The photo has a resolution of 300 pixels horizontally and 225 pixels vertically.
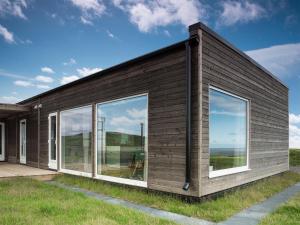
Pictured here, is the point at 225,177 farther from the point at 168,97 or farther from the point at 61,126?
the point at 61,126

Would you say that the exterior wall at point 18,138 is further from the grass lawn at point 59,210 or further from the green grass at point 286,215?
the green grass at point 286,215

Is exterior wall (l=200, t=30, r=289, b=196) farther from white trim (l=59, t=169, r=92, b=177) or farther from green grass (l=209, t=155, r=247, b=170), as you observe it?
white trim (l=59, t=169, r=92, b=177)

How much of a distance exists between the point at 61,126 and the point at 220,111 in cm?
543

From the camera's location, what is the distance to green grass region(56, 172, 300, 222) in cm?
463

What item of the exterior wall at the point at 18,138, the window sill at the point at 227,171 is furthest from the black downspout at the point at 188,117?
the exterior wall at the point at 18,138

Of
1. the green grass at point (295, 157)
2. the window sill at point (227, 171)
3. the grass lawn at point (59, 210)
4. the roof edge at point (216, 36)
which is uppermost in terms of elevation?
the roof edge at point (216, 36)

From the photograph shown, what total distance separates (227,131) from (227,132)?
0.07ft

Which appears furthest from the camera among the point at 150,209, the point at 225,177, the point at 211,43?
the point at 225,177

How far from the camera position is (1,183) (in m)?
7.16

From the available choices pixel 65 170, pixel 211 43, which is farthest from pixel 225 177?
pixel 65 170

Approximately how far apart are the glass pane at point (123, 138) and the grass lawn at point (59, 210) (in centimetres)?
130

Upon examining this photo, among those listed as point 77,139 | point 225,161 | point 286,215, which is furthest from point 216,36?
point 77,139

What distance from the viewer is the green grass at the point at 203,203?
4.63m

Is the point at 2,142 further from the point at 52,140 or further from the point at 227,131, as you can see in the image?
the point at 227,131
